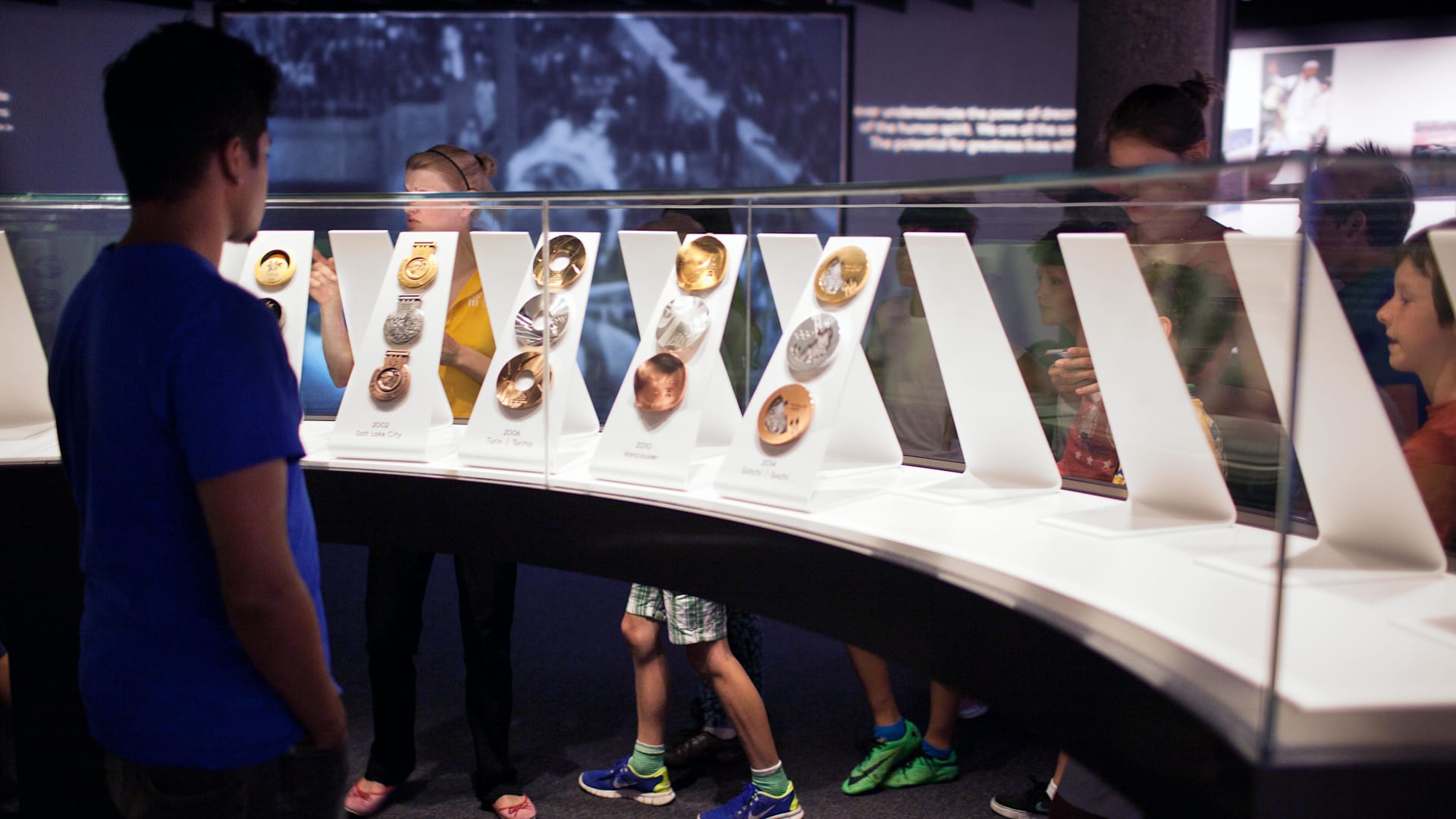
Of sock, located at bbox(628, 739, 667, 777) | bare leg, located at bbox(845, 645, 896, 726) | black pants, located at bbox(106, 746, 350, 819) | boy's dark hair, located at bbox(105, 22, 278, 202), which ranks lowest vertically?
sock, located at bbox(628, 739, 667, 777)

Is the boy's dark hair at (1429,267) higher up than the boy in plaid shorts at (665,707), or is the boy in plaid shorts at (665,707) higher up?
the boy's dark hair at (1429,267)

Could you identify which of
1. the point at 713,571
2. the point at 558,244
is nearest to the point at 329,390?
the point at 558,244

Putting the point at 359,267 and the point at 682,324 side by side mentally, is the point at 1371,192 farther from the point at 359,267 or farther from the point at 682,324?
the point at 359,267

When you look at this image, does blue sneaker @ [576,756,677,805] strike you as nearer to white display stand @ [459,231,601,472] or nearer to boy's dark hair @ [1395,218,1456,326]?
white display stand @ [459,231,601,472]

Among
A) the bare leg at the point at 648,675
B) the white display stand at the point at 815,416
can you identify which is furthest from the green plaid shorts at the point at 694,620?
the white display stand at the point at 815,416

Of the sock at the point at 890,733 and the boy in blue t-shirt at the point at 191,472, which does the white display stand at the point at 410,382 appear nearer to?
the boy in blue t-shirt at the point at 191,472

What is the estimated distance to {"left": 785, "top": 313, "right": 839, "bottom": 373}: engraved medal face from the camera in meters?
1.76

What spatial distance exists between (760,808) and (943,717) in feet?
2.08

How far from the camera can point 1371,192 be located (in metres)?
1.17

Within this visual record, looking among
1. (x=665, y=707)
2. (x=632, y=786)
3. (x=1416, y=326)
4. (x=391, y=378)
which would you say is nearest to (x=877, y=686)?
(x=665, y=707)

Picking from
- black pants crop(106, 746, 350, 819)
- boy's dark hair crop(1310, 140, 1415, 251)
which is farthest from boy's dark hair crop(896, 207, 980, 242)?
black pants crop(106, 746, 350, 819)

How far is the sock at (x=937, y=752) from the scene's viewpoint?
3016 mm

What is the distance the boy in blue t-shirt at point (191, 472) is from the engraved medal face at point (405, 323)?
937 millimetres

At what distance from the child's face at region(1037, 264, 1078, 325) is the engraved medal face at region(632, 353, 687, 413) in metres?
0.65
